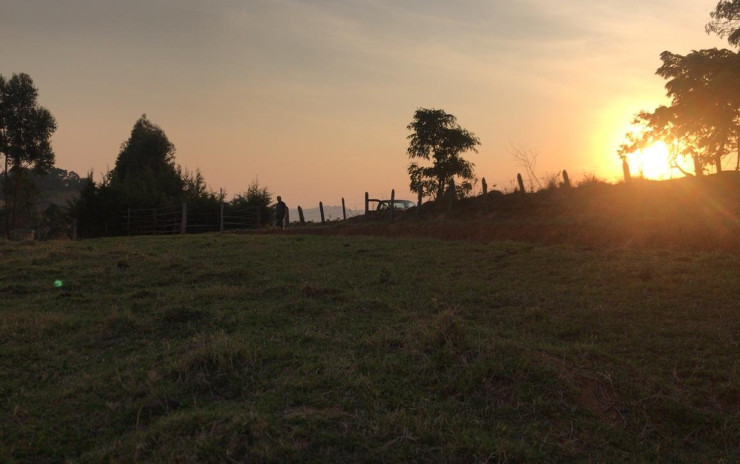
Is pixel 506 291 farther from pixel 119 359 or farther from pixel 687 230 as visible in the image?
pixel 687 230

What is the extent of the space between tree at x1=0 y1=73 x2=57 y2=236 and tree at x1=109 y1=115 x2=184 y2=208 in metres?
5.77

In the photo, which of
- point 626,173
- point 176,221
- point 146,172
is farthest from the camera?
point 146,172

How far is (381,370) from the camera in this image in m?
4.70

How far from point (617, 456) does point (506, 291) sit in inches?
192

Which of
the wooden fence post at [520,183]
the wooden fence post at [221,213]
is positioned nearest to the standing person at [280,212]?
the wooden fence post at [221,213]

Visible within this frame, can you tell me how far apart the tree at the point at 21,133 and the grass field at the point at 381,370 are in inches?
1626

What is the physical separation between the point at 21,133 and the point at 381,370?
48774 millimetres

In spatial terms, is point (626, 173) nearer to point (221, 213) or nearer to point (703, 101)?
point (703, 101)

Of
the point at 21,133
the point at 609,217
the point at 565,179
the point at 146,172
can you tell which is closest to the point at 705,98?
the point at 609,217

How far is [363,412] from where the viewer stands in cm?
390

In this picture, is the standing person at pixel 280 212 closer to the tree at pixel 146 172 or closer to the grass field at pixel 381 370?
the tree at pixel 146 172

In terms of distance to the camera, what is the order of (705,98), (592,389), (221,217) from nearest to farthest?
(592,389)
(705,98)
(221,217)

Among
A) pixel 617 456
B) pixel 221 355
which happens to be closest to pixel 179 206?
pixel 221 355

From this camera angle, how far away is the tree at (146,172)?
35.3 metres
